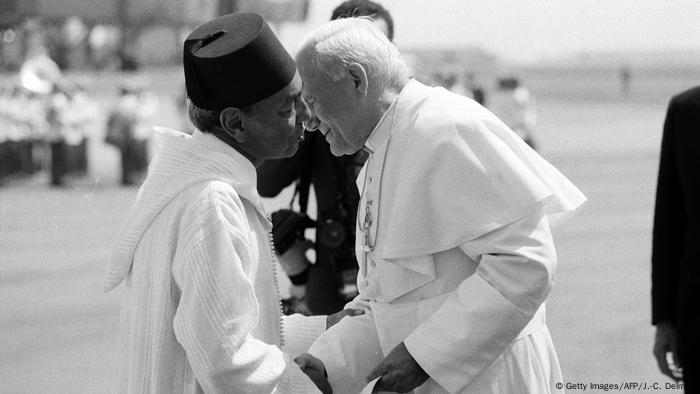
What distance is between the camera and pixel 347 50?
2668mm

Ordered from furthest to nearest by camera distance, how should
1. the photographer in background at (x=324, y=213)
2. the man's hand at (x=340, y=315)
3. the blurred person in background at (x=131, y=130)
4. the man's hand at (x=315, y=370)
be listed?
the blurred person in background at (x=131, y=130), the photographer in background at (x=324, y=213), the man's hand at (x=340, y=315), the man's hand at (x=315, y=370)

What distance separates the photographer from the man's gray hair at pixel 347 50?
8.75ft

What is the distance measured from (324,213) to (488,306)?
180 cm

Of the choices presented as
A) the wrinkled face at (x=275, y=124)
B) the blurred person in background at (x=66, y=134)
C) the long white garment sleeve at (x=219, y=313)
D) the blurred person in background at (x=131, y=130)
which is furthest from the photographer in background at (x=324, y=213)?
the blurred person in background at (x=66, y=134)

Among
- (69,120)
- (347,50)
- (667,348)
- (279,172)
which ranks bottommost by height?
(69,120)

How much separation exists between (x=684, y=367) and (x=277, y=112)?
122cm

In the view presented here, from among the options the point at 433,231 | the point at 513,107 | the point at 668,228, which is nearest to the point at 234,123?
the point at 433,231

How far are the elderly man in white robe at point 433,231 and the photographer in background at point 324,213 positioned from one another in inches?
51.8

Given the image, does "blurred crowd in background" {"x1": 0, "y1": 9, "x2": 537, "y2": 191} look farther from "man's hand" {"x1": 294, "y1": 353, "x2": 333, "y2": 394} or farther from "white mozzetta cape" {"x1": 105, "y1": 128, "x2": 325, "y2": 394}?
"white mozzetta cape" {"x1": 105, "y1": 128, "x2": 325, "y2": 394}

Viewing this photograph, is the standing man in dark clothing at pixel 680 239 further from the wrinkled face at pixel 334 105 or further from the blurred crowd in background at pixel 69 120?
the blurred crowd in background at pixel 69 120

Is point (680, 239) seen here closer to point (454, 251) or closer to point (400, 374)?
point (454, 251)

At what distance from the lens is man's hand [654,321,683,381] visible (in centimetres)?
281

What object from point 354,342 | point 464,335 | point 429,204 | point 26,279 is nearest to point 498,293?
point 464,335

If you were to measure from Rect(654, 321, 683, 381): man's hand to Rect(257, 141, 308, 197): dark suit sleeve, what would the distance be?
174cm
